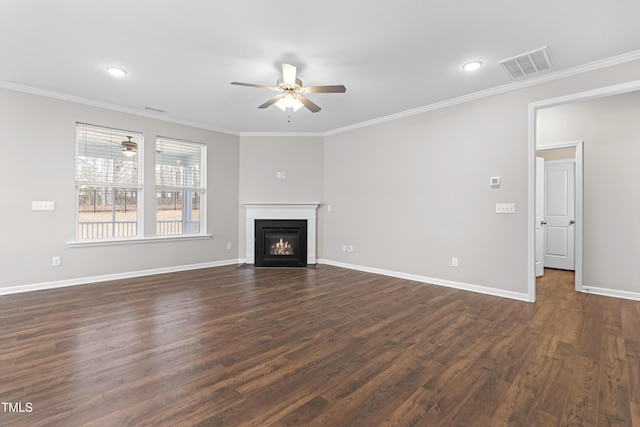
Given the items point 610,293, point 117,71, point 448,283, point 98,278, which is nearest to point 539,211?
point 610,293

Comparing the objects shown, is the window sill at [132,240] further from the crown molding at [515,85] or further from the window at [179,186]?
the crown molding at [515,85]

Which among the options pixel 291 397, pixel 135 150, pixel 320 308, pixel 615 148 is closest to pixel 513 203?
pixel 615 148

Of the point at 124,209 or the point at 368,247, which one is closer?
the point at 124,209

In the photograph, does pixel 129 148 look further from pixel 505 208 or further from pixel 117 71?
pixel 505 208

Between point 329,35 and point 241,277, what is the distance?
3722 mm

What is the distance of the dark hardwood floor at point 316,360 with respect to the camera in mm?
1636

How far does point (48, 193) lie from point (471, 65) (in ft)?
18.6

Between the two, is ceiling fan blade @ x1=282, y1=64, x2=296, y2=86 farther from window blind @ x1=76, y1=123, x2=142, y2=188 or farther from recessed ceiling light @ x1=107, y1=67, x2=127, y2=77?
window blind @ x1=76, y1=123, x2=142, y2=188

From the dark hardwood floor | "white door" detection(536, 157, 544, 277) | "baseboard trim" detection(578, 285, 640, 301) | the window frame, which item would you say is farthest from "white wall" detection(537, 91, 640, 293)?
the window frame

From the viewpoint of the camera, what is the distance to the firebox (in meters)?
5.97

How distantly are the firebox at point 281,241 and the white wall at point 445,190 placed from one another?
650mm

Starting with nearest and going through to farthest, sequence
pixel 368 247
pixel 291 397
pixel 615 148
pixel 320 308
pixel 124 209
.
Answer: pixel 291 397, pixel 320 308, pixel 615 148, pixel 124 209, pixel 368 247

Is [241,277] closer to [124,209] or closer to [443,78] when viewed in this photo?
[124,209]

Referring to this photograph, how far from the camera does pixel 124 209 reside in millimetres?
4859
